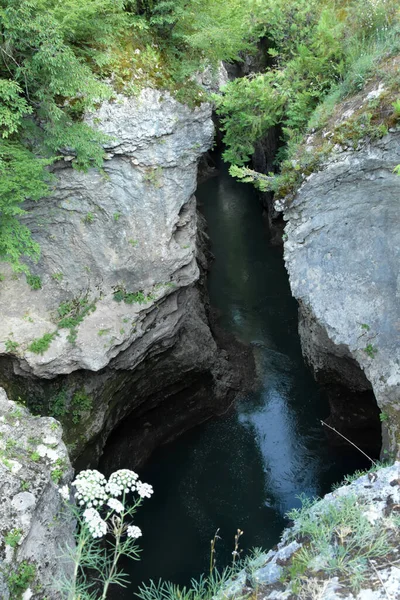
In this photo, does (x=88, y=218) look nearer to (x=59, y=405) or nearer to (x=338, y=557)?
(x=59, y=405)

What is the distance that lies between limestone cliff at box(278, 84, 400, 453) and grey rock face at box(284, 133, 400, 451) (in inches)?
0.6

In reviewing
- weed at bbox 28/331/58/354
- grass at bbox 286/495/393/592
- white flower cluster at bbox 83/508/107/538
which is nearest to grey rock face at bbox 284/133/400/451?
grass at bbox 286/495/393/592

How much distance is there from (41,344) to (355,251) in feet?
19.9

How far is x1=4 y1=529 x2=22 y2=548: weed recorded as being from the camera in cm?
523

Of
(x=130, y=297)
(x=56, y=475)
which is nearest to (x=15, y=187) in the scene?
(x=130, y=297)

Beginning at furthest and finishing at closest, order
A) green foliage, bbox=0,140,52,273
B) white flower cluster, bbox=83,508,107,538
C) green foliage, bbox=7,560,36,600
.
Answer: green foliage, bbox=0,140,52,273 → green foliage, bbox=7,560,36,600 → white flower cluster, bbox=83,508,107,538

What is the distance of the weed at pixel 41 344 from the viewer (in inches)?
354

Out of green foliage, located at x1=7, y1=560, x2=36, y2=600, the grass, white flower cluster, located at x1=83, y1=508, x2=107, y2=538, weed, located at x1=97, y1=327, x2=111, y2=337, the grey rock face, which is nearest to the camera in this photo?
white flower cluster, located at x1=83, y1=508, x2=107, y2=538

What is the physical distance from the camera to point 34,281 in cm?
945

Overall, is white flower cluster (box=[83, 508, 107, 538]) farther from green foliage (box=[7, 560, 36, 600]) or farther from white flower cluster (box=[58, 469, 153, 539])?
green foliage (box=[7, 560, 36, 600])

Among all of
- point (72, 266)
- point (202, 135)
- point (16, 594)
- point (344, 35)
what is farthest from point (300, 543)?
point (344, 35)

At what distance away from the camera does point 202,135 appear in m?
9.65

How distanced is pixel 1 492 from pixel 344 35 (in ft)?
30.4

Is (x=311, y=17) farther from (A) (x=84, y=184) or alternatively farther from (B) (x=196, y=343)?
(B) (x=196, y=343)
